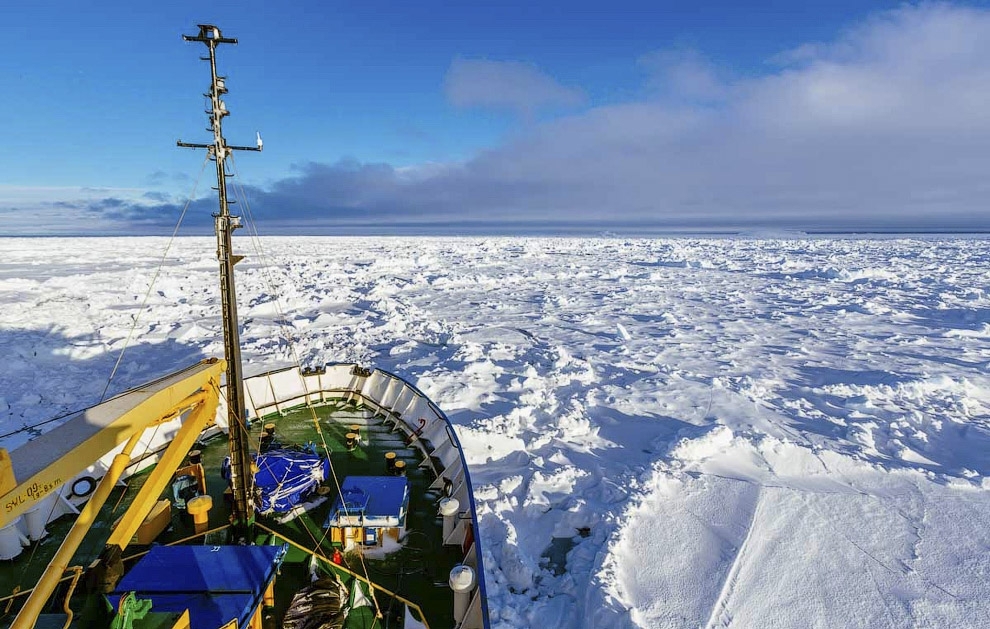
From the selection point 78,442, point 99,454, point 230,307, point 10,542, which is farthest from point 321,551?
point 10,542

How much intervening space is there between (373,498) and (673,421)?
9.01m

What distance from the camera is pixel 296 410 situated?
10.4 meters

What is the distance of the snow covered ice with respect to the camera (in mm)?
7152

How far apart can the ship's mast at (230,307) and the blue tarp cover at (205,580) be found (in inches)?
52.3

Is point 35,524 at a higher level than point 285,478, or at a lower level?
lower

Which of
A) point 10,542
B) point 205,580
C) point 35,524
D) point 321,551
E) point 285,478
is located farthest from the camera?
point 285,478

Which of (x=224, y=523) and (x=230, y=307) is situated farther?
(x=224, y=523)

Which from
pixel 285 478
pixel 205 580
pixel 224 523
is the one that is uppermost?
pixel 205 580

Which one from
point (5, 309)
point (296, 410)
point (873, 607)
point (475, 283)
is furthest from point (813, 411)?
point (5, 309)

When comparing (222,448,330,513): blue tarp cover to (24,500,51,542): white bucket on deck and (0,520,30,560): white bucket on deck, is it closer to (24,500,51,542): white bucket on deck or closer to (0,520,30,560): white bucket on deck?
(24,500,51,542): white bucket on deck

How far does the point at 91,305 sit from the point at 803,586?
34.0 metres

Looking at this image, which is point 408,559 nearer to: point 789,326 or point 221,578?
point 221,578

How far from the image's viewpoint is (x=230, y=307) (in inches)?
242

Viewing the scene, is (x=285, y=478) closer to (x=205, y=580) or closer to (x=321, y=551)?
(x=321, y=551)
